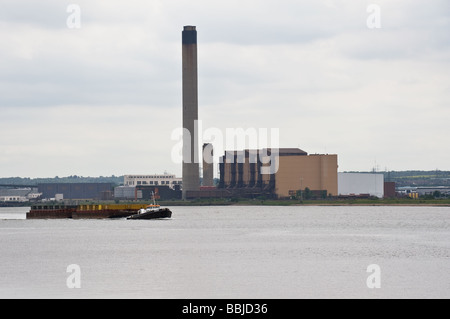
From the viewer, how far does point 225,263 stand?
76875 millimetres

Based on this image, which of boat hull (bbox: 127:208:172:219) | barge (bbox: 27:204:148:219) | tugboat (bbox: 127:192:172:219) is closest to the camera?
boat hull (bbox: 127:208:172:219)

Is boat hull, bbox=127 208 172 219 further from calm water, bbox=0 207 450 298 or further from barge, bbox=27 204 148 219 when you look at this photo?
calm water, bbox=0 207 450 298

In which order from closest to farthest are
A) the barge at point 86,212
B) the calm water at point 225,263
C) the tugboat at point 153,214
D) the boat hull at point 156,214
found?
the calm water at point 225,263, the boat hull at point 156,214, the tugboat at point 153,214, the barge at point 86,212

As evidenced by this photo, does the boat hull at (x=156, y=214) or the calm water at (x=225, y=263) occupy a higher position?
the boat hull at (x=156, y=214)

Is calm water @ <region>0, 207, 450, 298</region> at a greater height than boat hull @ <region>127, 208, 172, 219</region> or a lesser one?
lesser

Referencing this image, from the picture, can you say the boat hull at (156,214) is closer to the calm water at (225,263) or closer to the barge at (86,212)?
the barge at (86,212)

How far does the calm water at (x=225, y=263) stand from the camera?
192 ft

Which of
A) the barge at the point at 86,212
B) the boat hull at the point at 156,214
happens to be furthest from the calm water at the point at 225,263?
the barge at the point at 86,212

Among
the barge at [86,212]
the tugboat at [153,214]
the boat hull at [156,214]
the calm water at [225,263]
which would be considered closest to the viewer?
the calm water at [225,263]

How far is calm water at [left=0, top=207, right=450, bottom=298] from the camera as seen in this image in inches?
2304

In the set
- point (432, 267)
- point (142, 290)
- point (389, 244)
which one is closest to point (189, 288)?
point (142, 290)

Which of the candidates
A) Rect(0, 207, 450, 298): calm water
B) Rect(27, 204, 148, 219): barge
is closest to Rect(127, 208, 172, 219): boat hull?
Rect(27, 204, 148, 219): barge

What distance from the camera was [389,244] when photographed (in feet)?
327
